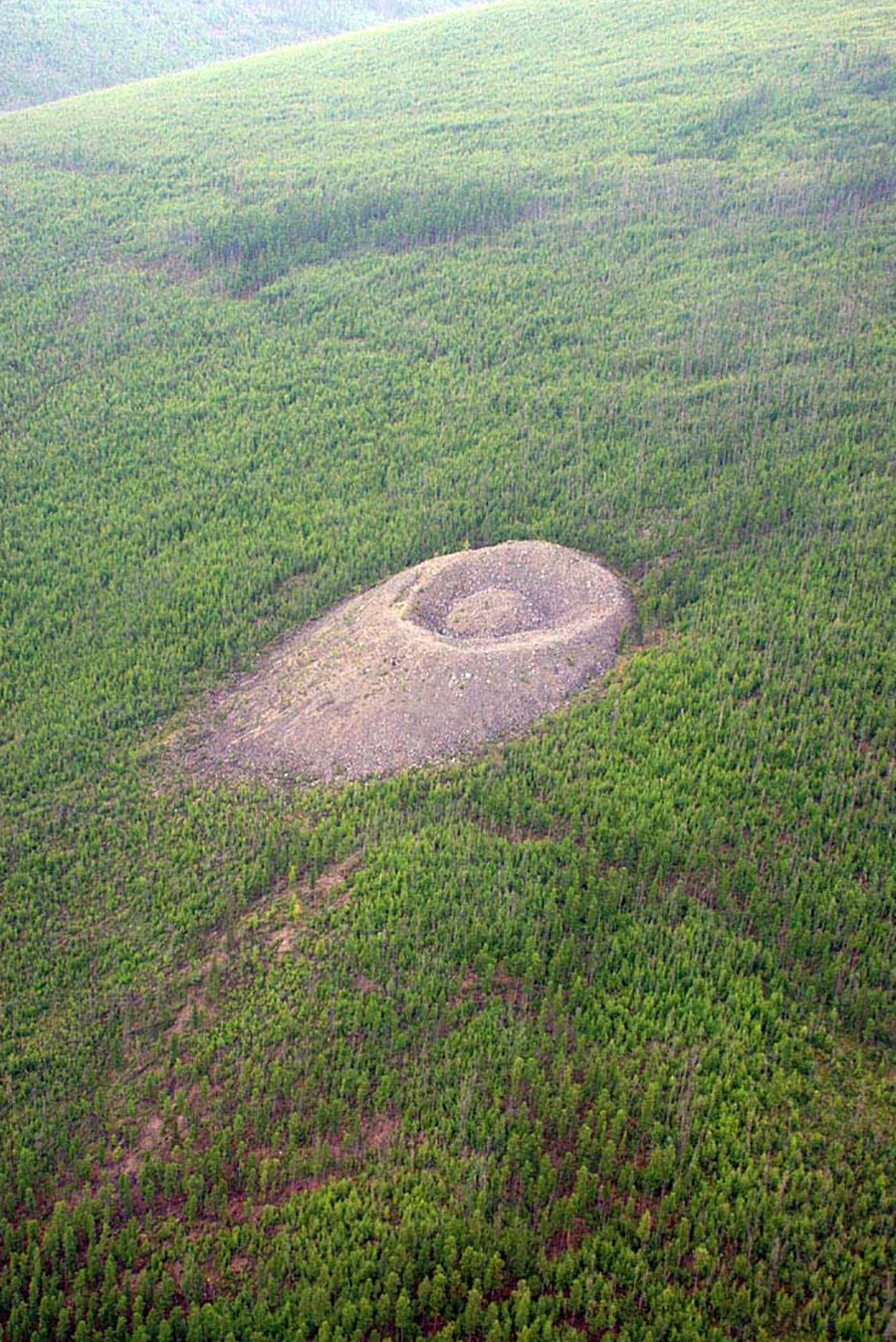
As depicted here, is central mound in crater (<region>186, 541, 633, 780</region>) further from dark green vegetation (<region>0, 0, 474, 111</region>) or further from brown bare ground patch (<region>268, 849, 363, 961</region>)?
dark green vegetation (<region>0, 0, 474, 111</region>)

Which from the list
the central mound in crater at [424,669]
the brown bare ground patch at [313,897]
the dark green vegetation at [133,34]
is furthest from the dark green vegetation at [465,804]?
the dark green vegetation at [133,34]

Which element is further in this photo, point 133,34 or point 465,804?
point 133,34

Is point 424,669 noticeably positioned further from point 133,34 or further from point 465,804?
point 133,34

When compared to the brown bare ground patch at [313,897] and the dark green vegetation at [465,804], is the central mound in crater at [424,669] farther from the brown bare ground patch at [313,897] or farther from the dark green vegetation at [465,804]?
the brown bare ground patch at [313,897]

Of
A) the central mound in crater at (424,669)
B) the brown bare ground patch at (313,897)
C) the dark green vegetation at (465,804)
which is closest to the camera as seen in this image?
the dark green vegetation at (465,804)

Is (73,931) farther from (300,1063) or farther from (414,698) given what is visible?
(414,698)

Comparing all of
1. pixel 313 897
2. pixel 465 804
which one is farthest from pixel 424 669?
pixel 313 897
